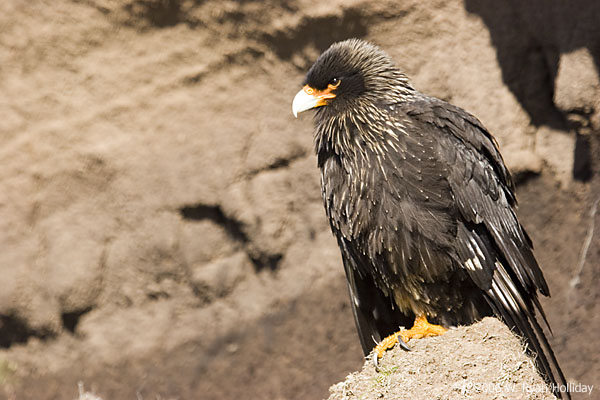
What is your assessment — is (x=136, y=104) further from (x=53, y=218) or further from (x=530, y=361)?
(x=530, y=361)

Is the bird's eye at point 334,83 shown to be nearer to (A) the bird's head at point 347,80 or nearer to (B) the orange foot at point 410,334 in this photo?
(A) the bird's head at point 347,80

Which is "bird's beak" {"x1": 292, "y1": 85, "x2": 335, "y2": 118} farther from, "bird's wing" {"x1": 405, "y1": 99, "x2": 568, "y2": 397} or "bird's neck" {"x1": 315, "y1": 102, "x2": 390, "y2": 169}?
"bird's wing" {"x1": 405, "y1": 99, "x2": 568, "y2": 397}

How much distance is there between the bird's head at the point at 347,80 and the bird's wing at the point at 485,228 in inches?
10.9

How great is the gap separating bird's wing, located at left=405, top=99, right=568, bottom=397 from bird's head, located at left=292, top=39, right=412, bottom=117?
277 millimetres

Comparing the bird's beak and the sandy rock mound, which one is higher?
the bird's beak

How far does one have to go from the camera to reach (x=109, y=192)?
6.16m

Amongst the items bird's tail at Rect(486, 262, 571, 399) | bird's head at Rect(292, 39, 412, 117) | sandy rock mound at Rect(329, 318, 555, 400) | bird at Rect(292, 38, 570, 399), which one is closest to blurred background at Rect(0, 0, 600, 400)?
bird's head at Rect(292, 39, 412, 117)

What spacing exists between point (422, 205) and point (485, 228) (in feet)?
1.27

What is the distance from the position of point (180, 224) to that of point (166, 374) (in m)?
1.29

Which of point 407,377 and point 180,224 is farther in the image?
point 180,224

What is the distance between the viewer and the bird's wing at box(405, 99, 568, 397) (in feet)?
12.6

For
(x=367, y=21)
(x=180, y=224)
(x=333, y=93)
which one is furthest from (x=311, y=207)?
(x=333, y=93)

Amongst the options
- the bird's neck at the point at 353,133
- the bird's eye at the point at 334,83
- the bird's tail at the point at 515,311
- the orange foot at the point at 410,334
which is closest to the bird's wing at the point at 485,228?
the bird's tail at the point at 515,311

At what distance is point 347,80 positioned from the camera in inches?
166
